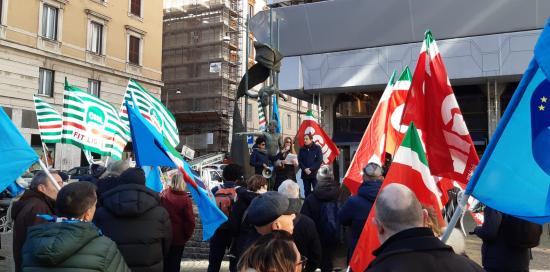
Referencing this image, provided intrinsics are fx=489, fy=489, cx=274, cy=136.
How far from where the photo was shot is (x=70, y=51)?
2931 centimetres

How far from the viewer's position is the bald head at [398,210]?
2.22 meters

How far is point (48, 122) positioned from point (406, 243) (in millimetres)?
9903

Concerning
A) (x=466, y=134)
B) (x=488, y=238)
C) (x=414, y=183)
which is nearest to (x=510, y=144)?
(x=414, y=183)

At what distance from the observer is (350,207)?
459 centimetres

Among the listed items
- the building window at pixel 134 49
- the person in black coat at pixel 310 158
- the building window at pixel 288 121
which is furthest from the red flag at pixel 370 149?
the building window at pixel 288 121

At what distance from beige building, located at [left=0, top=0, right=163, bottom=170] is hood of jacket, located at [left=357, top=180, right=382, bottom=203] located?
82.3 ft

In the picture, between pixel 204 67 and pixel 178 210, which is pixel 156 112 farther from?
pixel 204 67

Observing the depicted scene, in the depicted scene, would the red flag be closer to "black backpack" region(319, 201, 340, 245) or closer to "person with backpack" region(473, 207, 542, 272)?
"black backpack" region(319, 201, 340, 245)

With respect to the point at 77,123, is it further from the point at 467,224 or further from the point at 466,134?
the point at 467,224

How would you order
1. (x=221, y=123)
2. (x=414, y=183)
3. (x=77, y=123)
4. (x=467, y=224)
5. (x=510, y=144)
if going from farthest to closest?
(x=221, y=123), (x=467, y=224), (x=77, y=123), (x=414, y=183), (x=510, y=144)

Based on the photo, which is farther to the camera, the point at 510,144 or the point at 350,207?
the point at 350,207

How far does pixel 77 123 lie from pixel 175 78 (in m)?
39.4

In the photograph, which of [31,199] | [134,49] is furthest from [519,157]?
[134,49]

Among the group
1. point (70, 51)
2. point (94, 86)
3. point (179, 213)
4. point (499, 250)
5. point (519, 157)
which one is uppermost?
point (70, 51)
